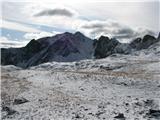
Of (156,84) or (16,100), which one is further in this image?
(156,84)

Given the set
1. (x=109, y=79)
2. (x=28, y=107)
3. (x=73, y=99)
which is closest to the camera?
(x=28, y=107)

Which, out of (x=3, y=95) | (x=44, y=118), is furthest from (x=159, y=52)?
(x=44, y=118)

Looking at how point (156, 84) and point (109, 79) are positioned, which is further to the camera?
point (109, 79)

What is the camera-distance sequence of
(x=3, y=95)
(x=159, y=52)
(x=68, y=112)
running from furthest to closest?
(x=159, y=52), (x=3, y=95), (x=68, y=112)

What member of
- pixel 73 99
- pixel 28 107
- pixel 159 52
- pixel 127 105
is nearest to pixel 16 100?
pixel 28 107

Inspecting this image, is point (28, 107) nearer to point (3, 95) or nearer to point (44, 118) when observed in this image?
point (44, 118)

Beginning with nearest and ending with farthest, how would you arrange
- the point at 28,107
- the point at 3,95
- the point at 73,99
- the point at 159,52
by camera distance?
1. the point at 28,107
2. the point at 73,99
3. the point at 3,95
4. the point at 159,52

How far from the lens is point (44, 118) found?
82.1ft

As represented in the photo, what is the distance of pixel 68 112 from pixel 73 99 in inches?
205

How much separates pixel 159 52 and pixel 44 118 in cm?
10352

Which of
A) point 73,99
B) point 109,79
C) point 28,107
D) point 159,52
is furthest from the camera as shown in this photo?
point 159,52

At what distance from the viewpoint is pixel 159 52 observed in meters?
122

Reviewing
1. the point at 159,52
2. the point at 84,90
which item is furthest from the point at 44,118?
the point at 159,52

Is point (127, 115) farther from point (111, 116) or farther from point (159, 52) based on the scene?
point (159, 52)
